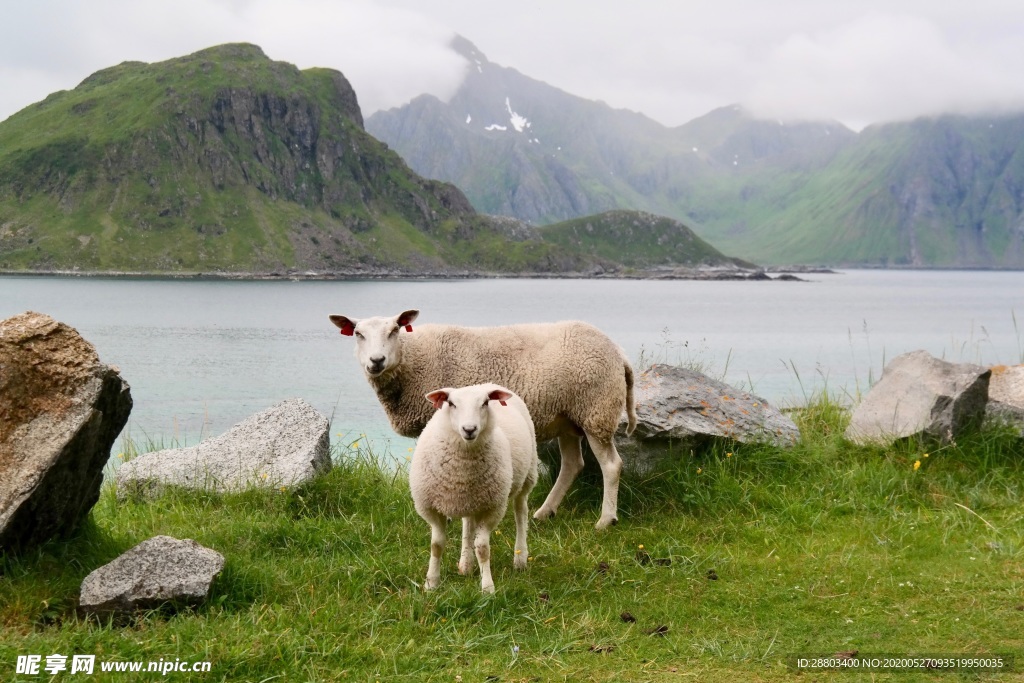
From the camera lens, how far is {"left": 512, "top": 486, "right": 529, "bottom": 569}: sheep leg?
746 centimetres

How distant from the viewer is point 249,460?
951 centimetres

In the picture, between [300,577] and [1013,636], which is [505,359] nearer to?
[300,577]

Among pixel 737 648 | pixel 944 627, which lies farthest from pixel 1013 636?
pixel 737 648

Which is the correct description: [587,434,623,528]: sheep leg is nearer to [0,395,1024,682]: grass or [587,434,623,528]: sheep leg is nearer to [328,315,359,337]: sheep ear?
[0,395,1024,682]: grass

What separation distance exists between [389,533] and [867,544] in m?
4.41

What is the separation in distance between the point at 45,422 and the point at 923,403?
8.93 m

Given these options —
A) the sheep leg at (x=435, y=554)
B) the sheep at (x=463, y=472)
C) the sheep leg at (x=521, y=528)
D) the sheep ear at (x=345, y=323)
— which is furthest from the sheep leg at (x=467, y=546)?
the sheep ear at (x=345, y=323)

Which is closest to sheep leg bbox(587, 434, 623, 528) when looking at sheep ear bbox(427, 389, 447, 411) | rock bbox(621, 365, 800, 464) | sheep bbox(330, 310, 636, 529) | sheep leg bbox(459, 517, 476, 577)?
sheep bbox(330, 310, 636, 529)

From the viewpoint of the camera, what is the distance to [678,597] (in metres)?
6.89

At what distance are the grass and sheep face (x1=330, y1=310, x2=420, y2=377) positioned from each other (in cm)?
141

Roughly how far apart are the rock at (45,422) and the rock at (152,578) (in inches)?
34.0

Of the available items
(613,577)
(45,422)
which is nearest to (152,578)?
(45,422)

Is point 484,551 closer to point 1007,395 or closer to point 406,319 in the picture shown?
point 406,319

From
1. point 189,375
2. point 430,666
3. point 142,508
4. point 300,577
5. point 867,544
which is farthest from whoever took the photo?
point 189,375
